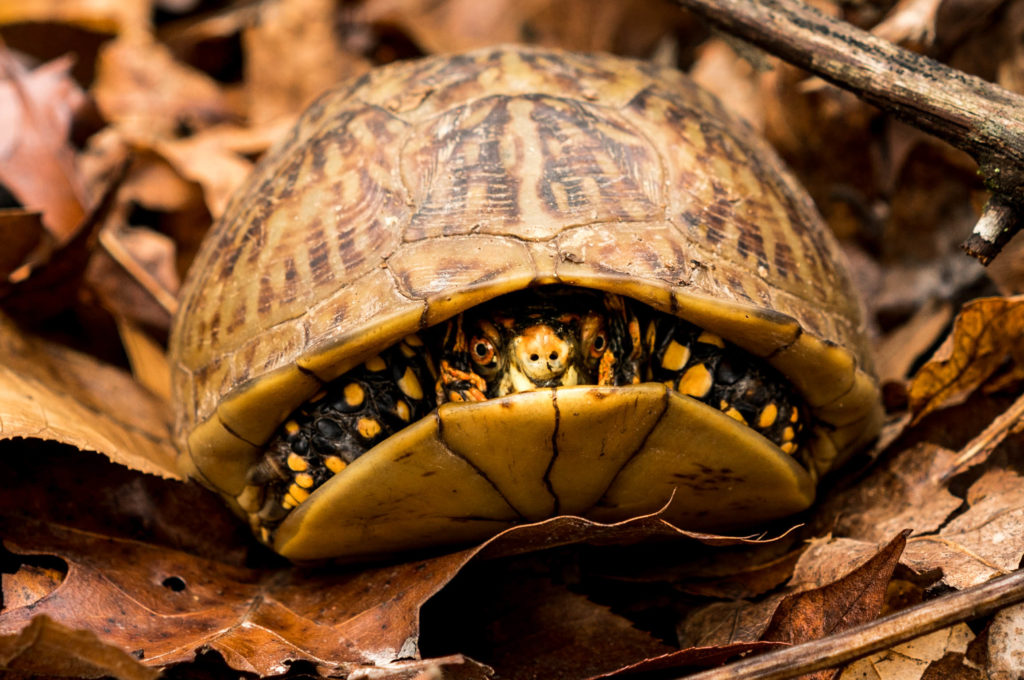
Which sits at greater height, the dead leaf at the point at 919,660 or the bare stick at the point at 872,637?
the bare stick at the point at 872,637

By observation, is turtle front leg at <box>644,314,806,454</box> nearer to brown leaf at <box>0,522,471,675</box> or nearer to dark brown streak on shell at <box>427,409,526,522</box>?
dark brown streak on shell at <box>427,409,526,522</box>

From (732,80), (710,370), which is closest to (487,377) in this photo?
(710,370)

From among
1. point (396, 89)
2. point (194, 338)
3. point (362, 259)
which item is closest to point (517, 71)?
point (396, 89)

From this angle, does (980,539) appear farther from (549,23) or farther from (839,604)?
(549,23)

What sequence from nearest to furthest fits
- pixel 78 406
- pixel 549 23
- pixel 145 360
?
pixel 78 406 → pixel 145 360 → pixel 549 23

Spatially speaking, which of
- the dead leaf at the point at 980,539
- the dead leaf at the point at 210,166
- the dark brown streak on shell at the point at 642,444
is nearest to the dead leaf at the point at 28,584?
the dark brown streak on shell at the point at 642,444

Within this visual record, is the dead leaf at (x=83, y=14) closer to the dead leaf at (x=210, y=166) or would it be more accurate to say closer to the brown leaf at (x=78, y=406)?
the dead leaf at (x=210, y=166)

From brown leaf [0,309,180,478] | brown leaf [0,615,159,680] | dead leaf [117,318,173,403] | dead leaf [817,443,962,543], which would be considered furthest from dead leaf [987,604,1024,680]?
dead leaf [117,318,173,403]
